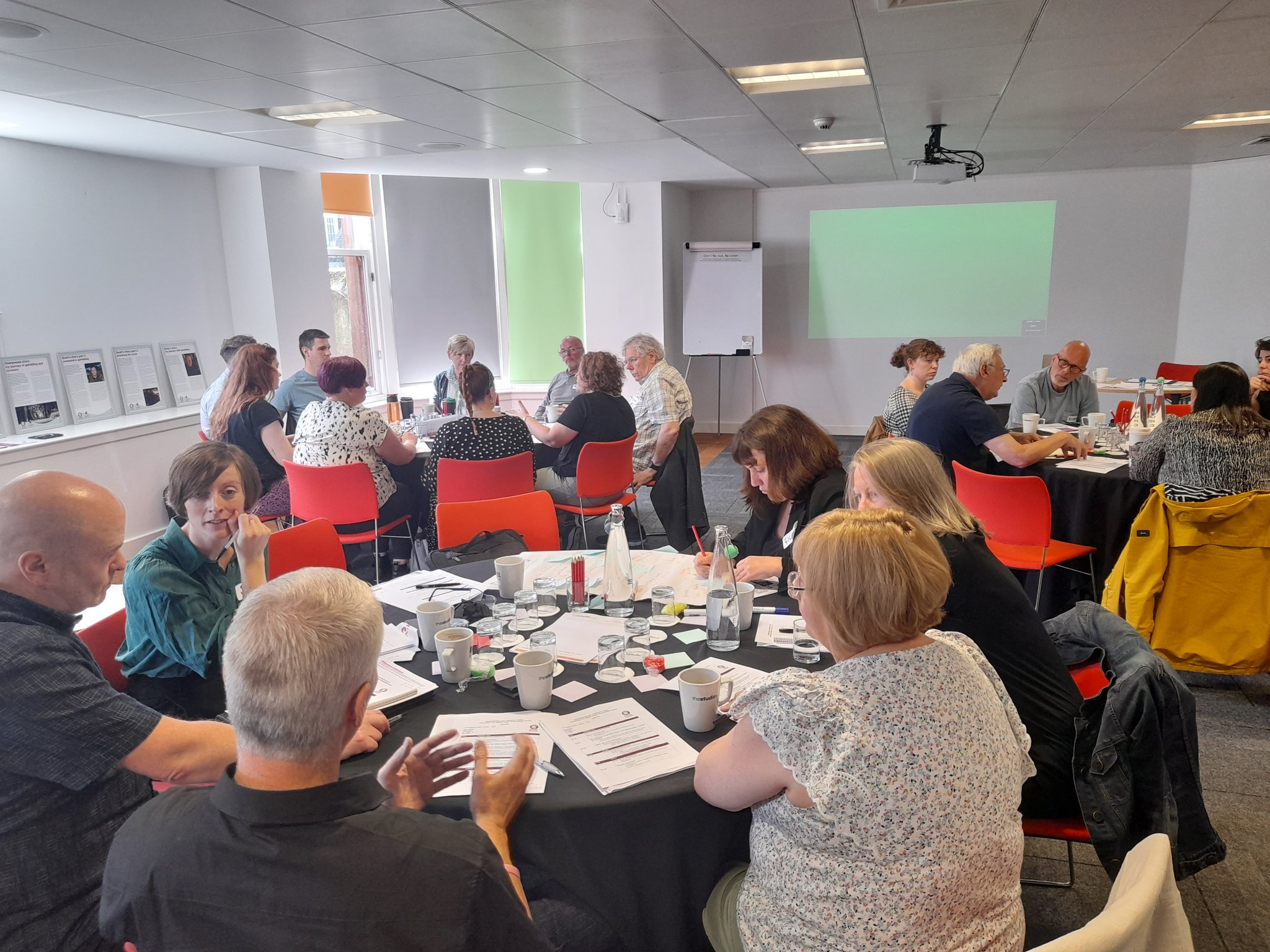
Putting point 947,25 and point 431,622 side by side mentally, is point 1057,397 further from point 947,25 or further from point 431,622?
point 431,622

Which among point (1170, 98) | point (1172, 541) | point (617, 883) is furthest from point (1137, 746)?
point (1170, 98)

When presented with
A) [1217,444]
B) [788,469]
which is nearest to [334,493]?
[788,469]

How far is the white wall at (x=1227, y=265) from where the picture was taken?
25.8ft

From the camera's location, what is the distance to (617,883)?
4.91ft

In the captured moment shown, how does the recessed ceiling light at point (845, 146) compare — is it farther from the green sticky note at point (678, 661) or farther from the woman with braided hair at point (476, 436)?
the green sticky note at point (678, 661)

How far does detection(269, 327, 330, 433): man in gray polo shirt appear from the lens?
18.7 feet

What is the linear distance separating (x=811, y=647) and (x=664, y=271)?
23.6 feet

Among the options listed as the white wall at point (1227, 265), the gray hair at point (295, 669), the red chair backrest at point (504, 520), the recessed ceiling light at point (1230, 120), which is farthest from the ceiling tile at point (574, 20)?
the white wall at point (1227, 265)

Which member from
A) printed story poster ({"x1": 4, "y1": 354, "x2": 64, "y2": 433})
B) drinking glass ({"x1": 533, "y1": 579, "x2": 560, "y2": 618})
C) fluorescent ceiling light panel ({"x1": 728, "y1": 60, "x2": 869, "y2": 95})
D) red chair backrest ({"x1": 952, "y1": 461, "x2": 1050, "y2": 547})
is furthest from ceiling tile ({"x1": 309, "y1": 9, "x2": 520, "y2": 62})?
printed story poster ({"x1": 4, "y1": 354, "x2": 64, "y2": 433})

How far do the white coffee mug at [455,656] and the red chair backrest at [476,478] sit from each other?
7.38 ft

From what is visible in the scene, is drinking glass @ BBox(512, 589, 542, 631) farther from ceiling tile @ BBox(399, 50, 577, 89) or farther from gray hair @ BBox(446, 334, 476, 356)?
gray hair @ BBox(446, 334, 476, 356)

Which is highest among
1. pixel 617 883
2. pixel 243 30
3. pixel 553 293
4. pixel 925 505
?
pixel 243 30

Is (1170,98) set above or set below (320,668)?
above

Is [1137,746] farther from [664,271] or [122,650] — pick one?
[664,271]
